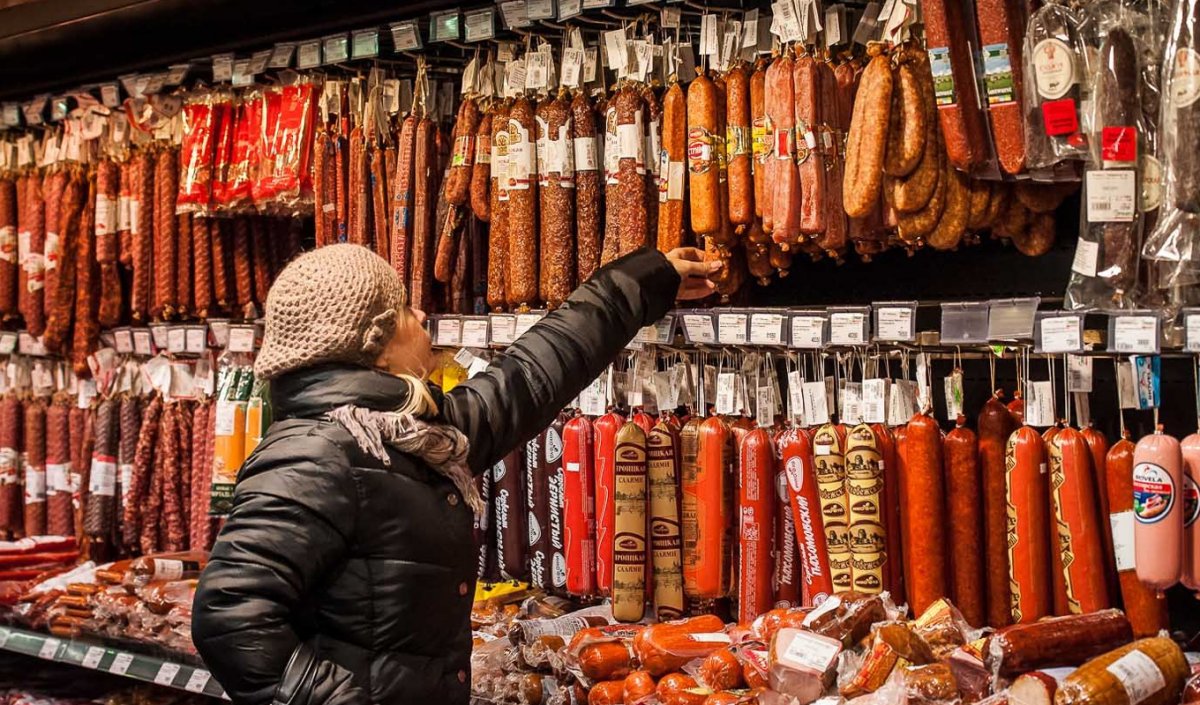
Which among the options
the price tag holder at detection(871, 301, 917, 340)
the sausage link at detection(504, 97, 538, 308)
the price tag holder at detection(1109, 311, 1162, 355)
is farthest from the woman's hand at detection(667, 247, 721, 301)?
the price tag holder at detection(1109, 311, 1162, 355)

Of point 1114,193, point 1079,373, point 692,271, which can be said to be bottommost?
point 1079,373

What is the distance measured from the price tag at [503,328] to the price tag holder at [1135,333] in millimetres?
1959

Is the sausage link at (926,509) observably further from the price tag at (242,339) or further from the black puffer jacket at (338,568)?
the price tag at (242,339)

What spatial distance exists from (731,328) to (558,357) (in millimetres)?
714

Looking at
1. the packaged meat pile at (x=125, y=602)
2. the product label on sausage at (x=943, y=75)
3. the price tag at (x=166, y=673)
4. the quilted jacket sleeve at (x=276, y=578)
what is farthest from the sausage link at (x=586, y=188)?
the price tag at (x=166, y=673)

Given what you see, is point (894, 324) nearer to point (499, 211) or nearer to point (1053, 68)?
point (1053, 68)

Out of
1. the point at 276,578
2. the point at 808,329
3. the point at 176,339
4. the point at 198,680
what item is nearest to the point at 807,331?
the point at 808,329

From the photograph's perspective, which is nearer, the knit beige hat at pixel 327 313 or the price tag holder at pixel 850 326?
the knit beige hat at pixel 327 313

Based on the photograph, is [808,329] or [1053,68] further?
[808,329]

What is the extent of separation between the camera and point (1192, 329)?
2.75 meters

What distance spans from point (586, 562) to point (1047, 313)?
1642 millimetres

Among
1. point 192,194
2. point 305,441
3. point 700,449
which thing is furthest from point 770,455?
point 192,194

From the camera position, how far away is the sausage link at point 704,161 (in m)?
3.54

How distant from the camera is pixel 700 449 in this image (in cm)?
362
